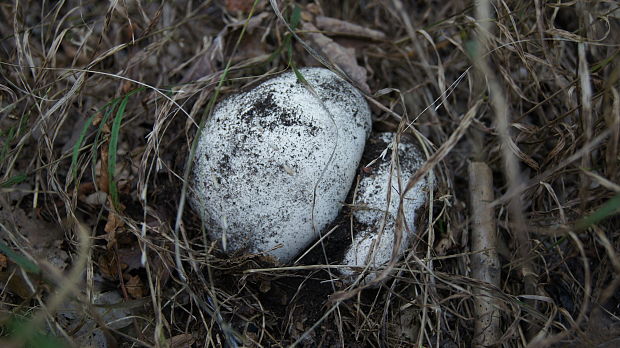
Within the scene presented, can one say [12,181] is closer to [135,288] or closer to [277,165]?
[135,288]

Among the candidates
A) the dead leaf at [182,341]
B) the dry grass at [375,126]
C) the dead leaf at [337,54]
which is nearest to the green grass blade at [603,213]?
the dry grass at [375,126]

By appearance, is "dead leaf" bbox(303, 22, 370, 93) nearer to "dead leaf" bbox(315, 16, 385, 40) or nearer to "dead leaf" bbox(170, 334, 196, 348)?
"dead leaf" bbox(315, 16, 385, 40)

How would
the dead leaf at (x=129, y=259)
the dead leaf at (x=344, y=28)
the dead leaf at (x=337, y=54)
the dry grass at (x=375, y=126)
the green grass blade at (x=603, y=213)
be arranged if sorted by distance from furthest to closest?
the dead leaf at (x=344, y=28)
the dead leaf at (x=337, y=54)
the dead leaf at (x=129, y=259)
the dry grass at (x=375, y=126)
the green grass blade at (x=603, y=213)

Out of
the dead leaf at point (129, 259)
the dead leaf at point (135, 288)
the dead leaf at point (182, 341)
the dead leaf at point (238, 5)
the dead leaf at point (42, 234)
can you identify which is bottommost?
the dead leaf at point (182, 341)

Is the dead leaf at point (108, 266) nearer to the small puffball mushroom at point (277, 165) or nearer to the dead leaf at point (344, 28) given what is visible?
the small puffball mushroom at point (277, 165)

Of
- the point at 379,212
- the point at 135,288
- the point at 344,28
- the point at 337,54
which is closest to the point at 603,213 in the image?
the point at 379,212

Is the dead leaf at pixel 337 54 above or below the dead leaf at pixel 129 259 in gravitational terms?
above

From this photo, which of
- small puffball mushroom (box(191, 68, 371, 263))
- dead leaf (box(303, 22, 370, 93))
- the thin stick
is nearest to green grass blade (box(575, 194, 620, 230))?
the thin stick
